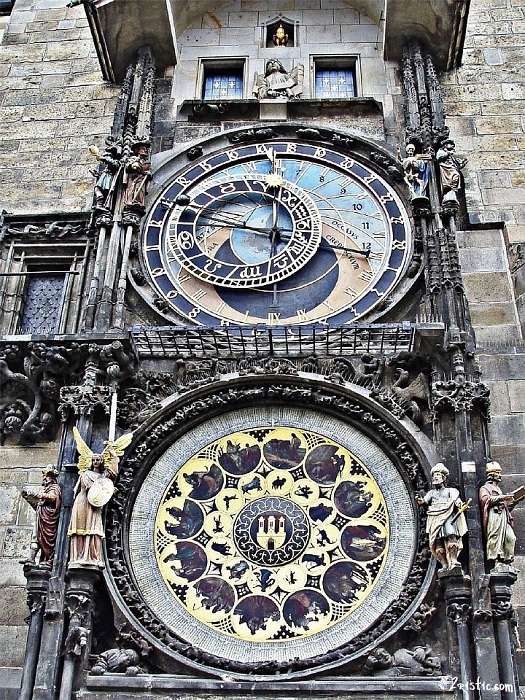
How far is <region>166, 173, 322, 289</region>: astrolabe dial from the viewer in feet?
36.6

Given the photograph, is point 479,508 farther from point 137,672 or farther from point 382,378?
point 137,672

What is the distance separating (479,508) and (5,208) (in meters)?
6.83

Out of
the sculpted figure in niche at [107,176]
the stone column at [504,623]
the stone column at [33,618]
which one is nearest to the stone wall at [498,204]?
the stone column at [504,623]

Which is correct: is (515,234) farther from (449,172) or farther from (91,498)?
(91,498)

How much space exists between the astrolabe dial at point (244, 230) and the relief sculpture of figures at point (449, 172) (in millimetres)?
1458

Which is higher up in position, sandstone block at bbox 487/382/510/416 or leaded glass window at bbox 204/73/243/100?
leaded glass window at bbox 204/73/243/100

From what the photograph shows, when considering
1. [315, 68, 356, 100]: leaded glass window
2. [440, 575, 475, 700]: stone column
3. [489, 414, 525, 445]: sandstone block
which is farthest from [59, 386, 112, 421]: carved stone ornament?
[315, 68, 356, 100]: leaded glass window

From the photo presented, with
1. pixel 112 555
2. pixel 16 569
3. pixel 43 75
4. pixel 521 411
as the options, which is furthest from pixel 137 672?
pixel 43 75

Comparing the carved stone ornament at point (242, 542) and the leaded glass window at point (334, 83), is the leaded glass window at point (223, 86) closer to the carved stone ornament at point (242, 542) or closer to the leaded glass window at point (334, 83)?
the leaded glass window at point (334, 83)

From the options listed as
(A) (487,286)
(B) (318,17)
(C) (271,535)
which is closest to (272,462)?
(C) (271,535)

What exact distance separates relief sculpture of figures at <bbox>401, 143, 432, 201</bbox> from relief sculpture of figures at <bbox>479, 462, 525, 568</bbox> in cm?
360

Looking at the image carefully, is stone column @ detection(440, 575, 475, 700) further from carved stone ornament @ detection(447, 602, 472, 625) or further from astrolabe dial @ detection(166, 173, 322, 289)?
astrolabe dial @ detection(166, 173, 322, 289)

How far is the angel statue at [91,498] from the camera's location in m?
8.76

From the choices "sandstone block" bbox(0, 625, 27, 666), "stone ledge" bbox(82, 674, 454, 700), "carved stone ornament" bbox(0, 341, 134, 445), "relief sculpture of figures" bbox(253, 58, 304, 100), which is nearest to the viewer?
"stone ledge" bbox(82, 674, 454, 700)
